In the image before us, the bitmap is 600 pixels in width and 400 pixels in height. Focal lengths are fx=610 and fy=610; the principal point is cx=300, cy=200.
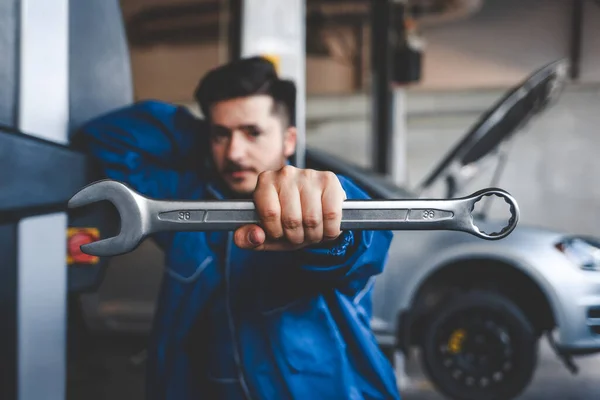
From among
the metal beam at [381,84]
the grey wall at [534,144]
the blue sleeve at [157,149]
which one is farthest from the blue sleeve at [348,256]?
the grey wall at [534,144]

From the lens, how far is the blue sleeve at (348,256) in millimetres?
557

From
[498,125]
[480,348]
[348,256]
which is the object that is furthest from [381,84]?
[348,256]

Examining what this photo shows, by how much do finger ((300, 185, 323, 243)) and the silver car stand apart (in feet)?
5.64

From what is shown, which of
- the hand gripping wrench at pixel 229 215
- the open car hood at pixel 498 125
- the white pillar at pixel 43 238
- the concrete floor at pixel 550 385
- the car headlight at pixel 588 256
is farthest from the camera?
the concrete floor at pixel 550 385

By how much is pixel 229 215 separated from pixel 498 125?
6.42ft

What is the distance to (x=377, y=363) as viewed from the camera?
0.76 metres

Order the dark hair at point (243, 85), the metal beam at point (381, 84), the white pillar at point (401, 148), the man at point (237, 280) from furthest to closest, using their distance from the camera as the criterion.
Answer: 1. the white pillar at point (401, 148)
2. the metal beam at point (381, 84)
3. the dark hair at point (243, 85)
4. the man at point (237, 280)

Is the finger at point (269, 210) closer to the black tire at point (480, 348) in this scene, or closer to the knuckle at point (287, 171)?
the knuckle at point (287, 171)

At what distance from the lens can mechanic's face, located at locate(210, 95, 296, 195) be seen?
85 cm

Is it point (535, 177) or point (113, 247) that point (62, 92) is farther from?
point (535, 177)

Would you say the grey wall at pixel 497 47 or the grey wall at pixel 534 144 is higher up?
the grey wall at pixel 497 47

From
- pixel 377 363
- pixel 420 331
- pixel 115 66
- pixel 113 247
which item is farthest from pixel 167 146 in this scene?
pixel 420 331

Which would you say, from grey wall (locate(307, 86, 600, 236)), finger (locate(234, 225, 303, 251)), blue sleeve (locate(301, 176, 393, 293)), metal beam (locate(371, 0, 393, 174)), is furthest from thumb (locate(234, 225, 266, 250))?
grey wall (locate(307, 86, 600, 236))

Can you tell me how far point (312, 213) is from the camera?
0.41 m
